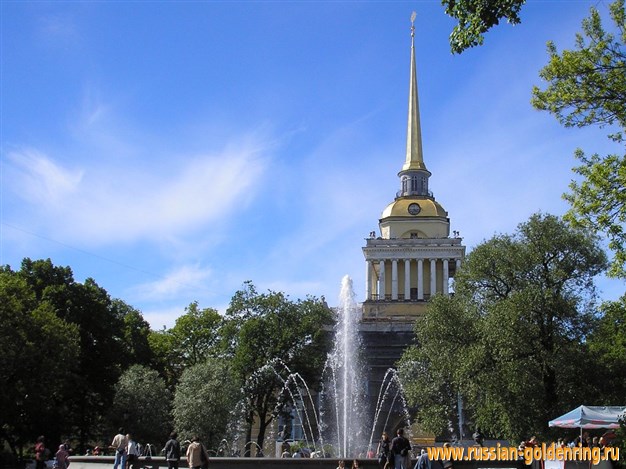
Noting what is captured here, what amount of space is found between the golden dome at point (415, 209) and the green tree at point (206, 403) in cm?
3871

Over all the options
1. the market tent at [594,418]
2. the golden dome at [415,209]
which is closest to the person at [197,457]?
the market tent at [594,418]

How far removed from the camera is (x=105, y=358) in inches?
1889

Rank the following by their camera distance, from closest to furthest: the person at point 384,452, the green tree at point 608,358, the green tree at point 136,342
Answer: the person at point 384,452, the green tree at point 608,358, the green tree at point 136,342

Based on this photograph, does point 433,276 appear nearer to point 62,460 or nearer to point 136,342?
point 136,342

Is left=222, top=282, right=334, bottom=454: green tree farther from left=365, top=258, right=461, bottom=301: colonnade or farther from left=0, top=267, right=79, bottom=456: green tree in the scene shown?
Result: left=365, top=258, right=461, bottom=301: colonnade

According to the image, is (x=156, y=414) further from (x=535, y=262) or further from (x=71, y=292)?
(x=535, y=262)

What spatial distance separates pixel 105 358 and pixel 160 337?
15461mm

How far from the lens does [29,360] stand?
119 ft

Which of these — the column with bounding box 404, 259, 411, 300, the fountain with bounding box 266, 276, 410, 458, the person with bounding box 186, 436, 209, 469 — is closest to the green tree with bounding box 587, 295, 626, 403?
the fountain with bounding box 266, 276, 410, 458

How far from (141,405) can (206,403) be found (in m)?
4.10

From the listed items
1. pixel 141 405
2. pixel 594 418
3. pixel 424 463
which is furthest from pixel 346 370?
pixel 424 463

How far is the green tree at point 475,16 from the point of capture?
11.6 meters

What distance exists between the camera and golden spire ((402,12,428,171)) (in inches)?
3374

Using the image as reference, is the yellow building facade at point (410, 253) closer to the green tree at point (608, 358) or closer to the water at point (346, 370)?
the water at point (346, 370)
